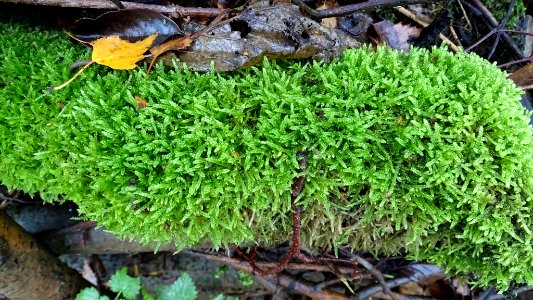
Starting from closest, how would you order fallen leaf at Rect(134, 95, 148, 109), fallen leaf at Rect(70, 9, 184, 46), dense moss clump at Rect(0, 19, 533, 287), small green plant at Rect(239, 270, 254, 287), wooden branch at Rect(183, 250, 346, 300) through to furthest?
dense moss clump at Rect(0, 19, 533, 287) < fallen leaf at Rect(134, 95, 148, 109) < fallen leaf at Rect(70, 9, 184, 46) < wooden branch at Rect(183, 250, 346, 300) < small green plant at Rect(239, 270, 254, 287)

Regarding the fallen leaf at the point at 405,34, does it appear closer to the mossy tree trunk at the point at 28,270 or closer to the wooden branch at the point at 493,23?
the wooden branch at the point at 493,23

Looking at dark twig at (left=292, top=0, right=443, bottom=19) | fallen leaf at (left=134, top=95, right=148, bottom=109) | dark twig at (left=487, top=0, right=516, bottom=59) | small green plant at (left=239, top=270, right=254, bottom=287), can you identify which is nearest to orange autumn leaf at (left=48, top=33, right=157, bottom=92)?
fallen leaf at (left=134, top=95, right=148, bottom=109)

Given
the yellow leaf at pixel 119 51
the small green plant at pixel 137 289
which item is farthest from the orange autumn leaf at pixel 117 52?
the small green plant at pixel 137 289

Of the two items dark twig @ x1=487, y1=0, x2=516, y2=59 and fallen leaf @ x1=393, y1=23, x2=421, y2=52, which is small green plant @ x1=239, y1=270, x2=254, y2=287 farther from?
dark twig @ x1=487, y1=0, x2=516, y2=59

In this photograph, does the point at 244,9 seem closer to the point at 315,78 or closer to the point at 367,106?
the point at 315,78

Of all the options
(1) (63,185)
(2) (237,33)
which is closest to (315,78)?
(2) (237,33)
